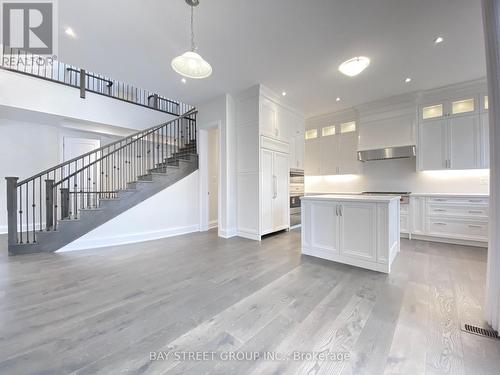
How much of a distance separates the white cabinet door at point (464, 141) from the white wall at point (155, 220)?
561cm

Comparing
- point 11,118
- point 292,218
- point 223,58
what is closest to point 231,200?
point 292,218

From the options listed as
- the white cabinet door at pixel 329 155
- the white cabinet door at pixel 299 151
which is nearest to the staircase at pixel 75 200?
the white cabinet door at pixel 299 151

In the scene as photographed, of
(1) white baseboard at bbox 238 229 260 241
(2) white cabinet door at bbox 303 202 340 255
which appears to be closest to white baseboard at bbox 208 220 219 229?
(1) white baseboard at bbox 238 229 260 241

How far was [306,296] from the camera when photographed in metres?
2.17

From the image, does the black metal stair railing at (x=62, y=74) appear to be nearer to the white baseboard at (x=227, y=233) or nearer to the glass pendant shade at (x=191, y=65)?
the glass pendant shade at (x=191, y=65)

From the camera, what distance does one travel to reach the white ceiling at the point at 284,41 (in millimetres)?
2451

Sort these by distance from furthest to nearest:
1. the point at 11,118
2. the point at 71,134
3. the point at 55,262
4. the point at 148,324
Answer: the point at 71,134 < the point at 11,118 < the point at 55,262 < the point at 148,324

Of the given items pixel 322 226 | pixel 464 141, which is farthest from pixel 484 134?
pixel 322 226

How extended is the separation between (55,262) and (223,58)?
4.05 meters

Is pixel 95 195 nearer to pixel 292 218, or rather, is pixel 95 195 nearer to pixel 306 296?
pixel 292 218

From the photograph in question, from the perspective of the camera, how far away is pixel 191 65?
2.53 m

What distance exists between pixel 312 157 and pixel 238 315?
5.18 metres

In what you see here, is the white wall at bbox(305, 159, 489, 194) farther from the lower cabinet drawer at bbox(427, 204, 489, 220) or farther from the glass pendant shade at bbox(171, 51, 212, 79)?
the glass pendant shade at bbox(171, 51, 212, 79)

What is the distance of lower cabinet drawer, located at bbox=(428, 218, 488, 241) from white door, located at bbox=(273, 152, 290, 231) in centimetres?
295
